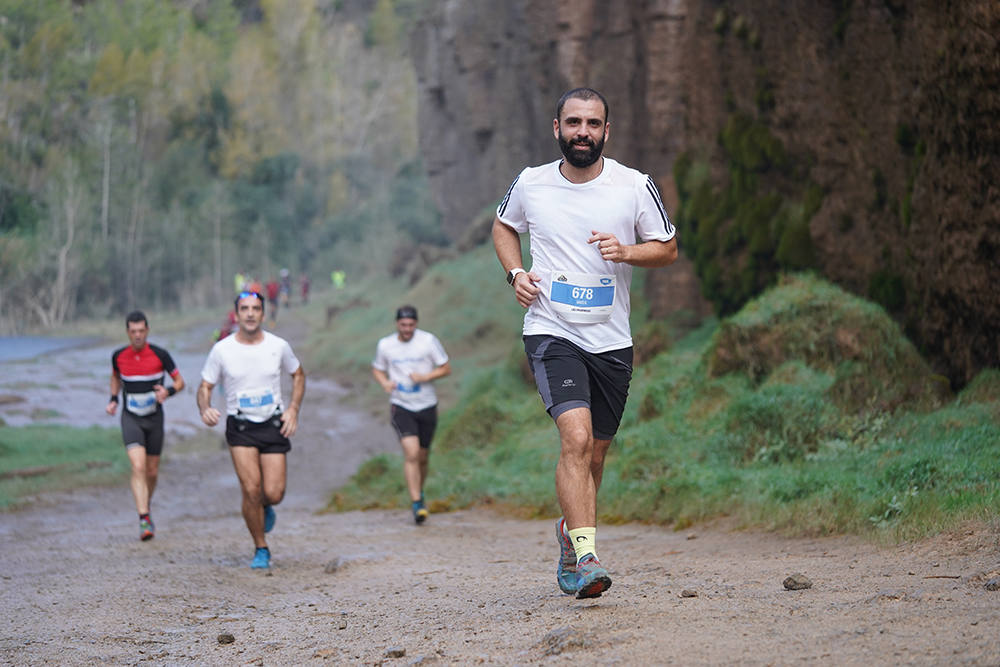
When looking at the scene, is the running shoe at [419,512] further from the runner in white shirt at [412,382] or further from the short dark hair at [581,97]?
the short dark hair at [581,97]

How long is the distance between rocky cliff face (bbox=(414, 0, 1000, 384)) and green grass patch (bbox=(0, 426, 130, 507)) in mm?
9603

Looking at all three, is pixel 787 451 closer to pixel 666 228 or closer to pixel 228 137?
pixel 666 228

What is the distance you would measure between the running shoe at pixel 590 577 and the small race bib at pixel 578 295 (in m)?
1.12

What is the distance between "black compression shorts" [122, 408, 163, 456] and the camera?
11.4m

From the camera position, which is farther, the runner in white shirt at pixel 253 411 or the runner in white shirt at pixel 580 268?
the runner in white shirt at pixel 253 411

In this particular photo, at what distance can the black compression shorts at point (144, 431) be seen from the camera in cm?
1142

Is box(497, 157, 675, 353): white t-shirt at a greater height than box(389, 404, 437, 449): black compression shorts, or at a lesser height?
greater

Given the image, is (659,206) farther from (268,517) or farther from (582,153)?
(268,517)

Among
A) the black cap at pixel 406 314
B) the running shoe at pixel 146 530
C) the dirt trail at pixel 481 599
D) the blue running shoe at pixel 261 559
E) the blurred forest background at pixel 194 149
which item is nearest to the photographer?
the dirt trail at pixel 481 599

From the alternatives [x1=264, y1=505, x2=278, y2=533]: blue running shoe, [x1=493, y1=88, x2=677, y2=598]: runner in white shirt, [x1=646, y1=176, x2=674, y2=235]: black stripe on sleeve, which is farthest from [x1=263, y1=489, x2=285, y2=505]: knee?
[x1=646, y1=176, x2=674, y2=235]: black stripe on sleeve

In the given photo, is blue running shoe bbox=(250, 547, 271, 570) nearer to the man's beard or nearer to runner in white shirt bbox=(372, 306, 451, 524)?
runner in white shirt bbox=(372, 306, 451, 524)

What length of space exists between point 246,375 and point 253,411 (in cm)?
29

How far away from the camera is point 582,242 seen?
18.9 ft

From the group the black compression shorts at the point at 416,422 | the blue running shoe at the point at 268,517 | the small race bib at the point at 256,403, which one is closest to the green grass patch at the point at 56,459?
the black compression shorts at the point at 416,422
